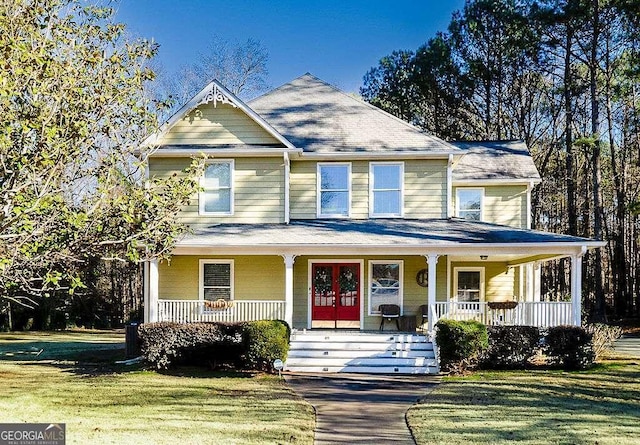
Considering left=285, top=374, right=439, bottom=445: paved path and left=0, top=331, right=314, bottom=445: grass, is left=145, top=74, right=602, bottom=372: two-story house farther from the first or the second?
left=285, top=374, right=439, bottom=445: paved path

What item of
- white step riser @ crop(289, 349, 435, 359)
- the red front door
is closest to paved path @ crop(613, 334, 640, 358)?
white step riser @ crop(289, 349, 435, 359)

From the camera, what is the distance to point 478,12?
109 feet

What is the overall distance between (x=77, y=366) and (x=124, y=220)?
663 centimetres

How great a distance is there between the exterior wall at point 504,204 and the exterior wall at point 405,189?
122 inches

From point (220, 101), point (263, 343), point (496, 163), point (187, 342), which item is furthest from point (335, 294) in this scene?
point (496, 163)

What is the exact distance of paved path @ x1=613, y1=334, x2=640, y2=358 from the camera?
18.5 meters

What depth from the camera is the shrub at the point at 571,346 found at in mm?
14758

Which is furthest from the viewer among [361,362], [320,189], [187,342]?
[320,189]

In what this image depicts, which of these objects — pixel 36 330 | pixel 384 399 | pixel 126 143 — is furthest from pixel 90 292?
pixel 384 399

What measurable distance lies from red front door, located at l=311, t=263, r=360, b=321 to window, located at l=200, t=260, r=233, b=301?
2.54m

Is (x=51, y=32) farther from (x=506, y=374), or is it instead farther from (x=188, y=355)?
(x=506, y=374)

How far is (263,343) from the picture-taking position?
14.1 metres

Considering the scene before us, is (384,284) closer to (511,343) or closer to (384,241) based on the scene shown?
(384,241)

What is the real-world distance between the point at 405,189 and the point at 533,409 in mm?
9693
